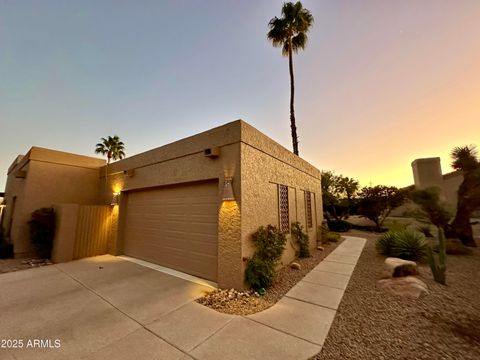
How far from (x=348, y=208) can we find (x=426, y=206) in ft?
24.7

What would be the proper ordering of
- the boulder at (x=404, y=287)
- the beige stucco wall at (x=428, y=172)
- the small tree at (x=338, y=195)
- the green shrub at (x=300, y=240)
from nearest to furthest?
1. the boulder at (x=404, y=287)
2. the green shrub at (x=300, y=240)
3. the small tree at (x=338, y=195)
4. the beige stucco wall at (x=428, y=172)

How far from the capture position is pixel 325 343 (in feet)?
7.82

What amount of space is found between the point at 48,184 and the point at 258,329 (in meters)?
9.99

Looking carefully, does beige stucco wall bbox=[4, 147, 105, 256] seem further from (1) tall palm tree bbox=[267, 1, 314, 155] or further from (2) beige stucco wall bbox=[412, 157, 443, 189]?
(2) beige stucco wall bbox=[412, 157, 443, 189]

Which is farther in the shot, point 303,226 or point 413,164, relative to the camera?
point 413,164

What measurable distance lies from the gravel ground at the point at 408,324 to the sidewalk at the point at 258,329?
22 cm

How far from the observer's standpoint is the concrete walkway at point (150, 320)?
7.37 feet

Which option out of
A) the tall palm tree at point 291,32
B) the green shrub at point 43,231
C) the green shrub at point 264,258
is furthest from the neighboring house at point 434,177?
the green shrub at point 43,231

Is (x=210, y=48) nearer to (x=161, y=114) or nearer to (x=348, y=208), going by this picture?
(x=161, y=114)

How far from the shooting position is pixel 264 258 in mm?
4438

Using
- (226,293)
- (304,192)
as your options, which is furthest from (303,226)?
(226,293)

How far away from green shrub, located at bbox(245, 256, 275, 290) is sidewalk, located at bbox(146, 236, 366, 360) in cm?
51

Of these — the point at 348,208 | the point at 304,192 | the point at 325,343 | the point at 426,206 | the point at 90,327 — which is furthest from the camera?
the point at 348,208

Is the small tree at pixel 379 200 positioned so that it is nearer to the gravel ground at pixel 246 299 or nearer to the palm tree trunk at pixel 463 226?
the palm tree trunk at pixel 463 226
